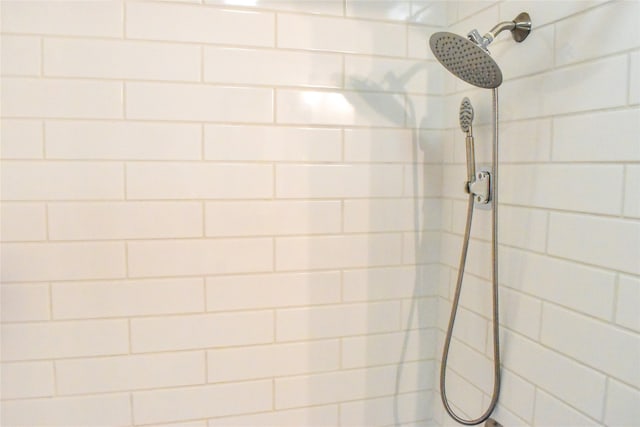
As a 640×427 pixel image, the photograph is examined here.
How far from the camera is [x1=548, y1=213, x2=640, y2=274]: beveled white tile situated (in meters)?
0.64

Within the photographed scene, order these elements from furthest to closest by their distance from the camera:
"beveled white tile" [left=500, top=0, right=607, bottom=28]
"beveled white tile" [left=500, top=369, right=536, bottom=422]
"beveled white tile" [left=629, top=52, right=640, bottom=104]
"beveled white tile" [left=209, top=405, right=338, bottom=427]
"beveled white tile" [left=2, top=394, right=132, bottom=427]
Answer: "beveled white tile" [left=209, top=405, right=338, bottom=427], "beveled white tile" [left=2, top=394, right=132, bottom=427], "beveled white tile" [left=500, top=369, right=536, bottom=422], "beveled white tile" [left=500, top=0, right=607, bottom=28], "beveled white tile" [left=629, top=52, right=640, bottom=104]

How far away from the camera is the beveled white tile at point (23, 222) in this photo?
2.94 ft

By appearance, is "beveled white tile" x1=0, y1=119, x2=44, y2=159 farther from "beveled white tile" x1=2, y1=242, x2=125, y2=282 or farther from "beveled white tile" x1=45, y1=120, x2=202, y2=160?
"beveled white tile" x1=2, y1=242, x2=125, y2=282

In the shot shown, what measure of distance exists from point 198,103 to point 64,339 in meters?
0.68

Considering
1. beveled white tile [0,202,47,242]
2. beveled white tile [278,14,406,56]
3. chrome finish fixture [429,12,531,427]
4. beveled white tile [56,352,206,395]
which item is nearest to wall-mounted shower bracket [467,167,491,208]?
chrome finish fixture [429,12,531,427]

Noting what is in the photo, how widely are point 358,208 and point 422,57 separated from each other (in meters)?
0.47

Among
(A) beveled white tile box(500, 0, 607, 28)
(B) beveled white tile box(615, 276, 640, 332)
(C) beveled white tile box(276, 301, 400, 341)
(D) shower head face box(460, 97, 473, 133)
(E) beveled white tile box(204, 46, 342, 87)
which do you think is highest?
(A) beveled white tile box(500, 0, 607, 28)

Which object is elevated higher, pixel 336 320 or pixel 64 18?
pixel 64 18

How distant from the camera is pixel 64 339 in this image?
0.94 metres

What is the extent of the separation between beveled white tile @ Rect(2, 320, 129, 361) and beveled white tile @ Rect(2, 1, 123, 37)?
699mm

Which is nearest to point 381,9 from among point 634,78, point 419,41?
point 419,41


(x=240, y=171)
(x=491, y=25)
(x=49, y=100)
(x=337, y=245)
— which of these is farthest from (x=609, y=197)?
(x=49, y=100)

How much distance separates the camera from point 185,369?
3.31 ft

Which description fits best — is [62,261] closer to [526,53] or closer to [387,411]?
[387,411]
